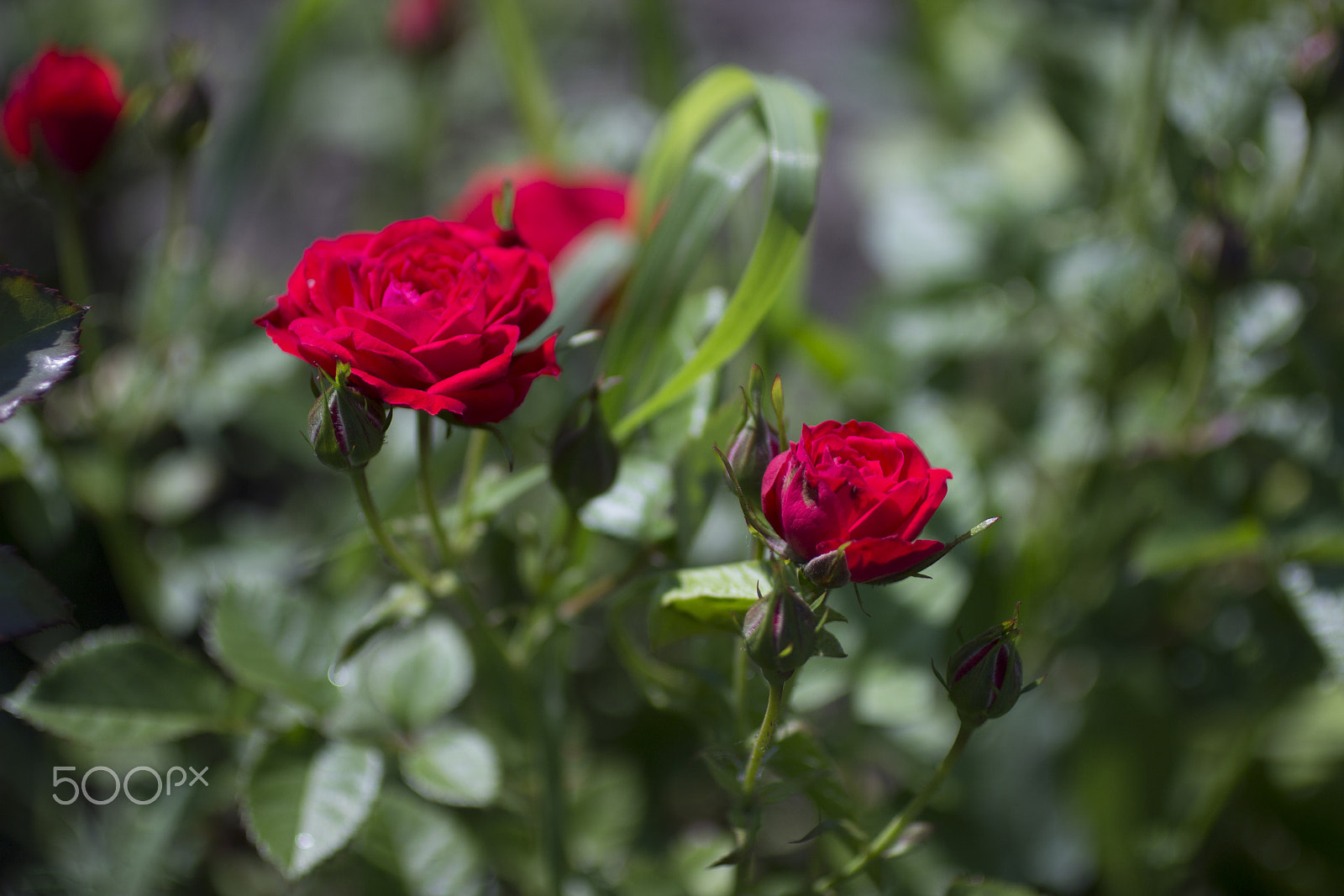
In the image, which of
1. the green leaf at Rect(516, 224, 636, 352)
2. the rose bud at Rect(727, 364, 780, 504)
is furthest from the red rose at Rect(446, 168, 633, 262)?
the rose bud at Rect(727, 364, 780, 504)

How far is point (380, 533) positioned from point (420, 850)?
1.05ft

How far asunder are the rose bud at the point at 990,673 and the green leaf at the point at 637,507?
172 mm

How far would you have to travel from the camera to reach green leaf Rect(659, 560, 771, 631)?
437 mm

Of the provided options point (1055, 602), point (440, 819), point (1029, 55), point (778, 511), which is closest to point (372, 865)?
point (440, 819)

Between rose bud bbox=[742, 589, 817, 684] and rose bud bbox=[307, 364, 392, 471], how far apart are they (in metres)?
0.17

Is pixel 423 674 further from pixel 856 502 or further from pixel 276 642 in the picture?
pixel 856 502

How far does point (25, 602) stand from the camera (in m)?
0.42

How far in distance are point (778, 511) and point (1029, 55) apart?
0.80m

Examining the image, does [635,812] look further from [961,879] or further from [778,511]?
[778,511]

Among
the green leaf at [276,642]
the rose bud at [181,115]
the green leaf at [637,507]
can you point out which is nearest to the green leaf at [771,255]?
the green leaf at [637,507]

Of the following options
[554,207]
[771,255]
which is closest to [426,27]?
[554,207]

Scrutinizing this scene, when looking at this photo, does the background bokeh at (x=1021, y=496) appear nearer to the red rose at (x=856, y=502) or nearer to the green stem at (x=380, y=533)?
the green stem at (x=380, y=533)

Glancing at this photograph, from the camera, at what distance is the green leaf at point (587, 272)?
24.5 inches

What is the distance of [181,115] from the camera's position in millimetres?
682
